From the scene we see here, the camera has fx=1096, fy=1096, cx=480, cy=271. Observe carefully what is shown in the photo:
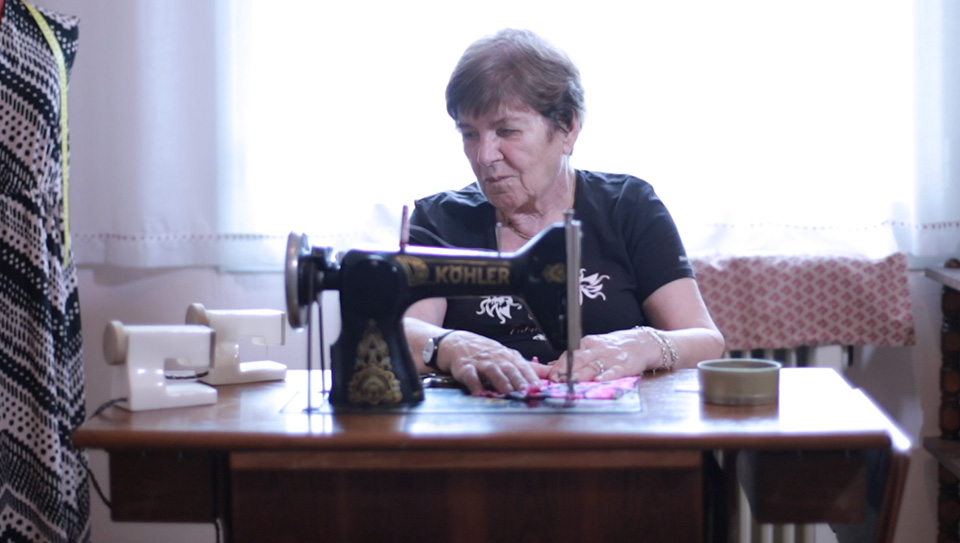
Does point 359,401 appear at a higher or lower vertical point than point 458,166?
lower

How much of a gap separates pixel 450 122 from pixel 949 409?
137 cm

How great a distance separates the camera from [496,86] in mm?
1972

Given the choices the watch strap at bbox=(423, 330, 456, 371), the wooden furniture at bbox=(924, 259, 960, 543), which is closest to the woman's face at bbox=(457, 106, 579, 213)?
the watch strap at bbox=(423, 330, 456, 371)

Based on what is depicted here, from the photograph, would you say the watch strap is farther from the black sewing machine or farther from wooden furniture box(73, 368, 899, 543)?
wooden furniture box(73, 368, 899, 543)

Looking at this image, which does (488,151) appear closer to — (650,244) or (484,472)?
(650,244)

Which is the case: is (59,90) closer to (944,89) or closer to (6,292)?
(6,292)

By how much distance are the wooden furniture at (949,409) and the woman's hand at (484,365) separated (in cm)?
134

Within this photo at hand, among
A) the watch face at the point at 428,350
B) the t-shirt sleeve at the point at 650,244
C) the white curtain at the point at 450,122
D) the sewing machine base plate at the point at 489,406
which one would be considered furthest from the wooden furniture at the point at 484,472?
the white curtain at the point at 450,122

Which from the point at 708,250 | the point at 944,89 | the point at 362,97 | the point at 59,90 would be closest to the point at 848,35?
the point at 944,89

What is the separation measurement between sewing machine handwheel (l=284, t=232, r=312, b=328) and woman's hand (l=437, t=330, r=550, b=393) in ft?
0.87

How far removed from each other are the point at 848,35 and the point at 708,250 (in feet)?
2.00

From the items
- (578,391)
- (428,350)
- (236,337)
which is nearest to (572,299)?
(578,391)

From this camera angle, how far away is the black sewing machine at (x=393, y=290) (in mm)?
1446

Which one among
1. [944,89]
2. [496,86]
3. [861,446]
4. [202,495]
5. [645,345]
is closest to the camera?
[861,446]
